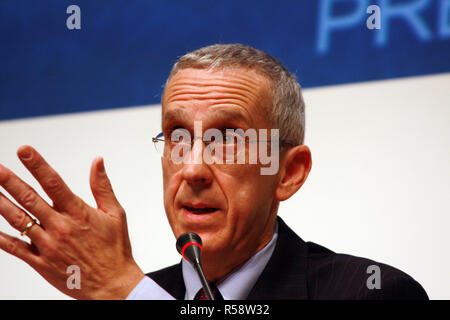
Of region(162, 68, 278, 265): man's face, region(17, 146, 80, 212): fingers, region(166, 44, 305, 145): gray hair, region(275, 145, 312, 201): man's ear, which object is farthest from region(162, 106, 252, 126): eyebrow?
region(17, 146, 80, 212): fingers

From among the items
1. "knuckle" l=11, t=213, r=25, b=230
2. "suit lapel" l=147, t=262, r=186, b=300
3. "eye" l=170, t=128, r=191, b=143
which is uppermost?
"eye" l=170, t=128, r=191, b=143

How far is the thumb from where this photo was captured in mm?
1440

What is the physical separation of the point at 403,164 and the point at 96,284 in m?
1.47

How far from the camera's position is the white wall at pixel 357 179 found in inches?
92.0

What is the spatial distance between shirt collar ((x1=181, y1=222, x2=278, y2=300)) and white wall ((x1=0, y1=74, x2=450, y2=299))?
0.56 meters

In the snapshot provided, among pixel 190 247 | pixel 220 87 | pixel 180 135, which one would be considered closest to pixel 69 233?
pixel 190 247

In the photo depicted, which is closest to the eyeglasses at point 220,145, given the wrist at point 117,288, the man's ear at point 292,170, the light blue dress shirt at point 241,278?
the man's ear at point 292,170

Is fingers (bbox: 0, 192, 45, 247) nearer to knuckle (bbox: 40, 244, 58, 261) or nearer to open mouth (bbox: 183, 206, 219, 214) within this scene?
knuckle (bbox: 40, 244, 58, 261)

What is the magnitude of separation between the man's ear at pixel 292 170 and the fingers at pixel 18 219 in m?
0.84

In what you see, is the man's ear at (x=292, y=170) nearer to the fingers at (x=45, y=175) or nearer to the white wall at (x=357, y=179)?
the white wall at (x=357, y=179)

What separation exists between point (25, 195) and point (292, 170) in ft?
3.18

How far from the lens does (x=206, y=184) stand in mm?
1788
